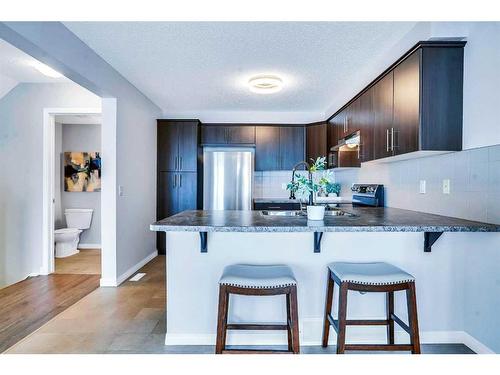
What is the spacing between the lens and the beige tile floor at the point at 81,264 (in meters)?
3.83

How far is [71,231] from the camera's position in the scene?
463 centimetres

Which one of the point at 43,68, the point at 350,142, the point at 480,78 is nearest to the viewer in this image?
the point at 480,78

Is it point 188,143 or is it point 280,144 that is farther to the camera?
point 280,144

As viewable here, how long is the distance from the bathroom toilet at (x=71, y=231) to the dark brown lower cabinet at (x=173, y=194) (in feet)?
4.44

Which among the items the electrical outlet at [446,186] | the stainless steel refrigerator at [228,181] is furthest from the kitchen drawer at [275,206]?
the electrical outlet at [446,186]

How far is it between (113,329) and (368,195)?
2.79 m

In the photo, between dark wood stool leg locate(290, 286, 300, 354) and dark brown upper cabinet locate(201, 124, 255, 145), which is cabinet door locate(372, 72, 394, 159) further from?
dark brown upper cabinet locate(201, 124, 255, 145)

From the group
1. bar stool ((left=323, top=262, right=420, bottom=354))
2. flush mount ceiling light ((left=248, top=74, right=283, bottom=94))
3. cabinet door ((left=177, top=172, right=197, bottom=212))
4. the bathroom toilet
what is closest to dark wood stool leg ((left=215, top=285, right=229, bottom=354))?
bar stool ((left=323, top=262, right=420, bottom=354))

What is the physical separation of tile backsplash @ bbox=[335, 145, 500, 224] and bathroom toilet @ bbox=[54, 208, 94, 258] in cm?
453

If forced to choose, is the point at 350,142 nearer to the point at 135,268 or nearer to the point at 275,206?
the point at 275,206

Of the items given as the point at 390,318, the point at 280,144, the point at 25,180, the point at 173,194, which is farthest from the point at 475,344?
the point at 25,180

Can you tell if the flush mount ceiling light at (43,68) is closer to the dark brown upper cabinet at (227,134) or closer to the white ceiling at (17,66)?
the white ceiling at (17,66)

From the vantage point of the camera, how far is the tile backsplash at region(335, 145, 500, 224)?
1816 millimetres
